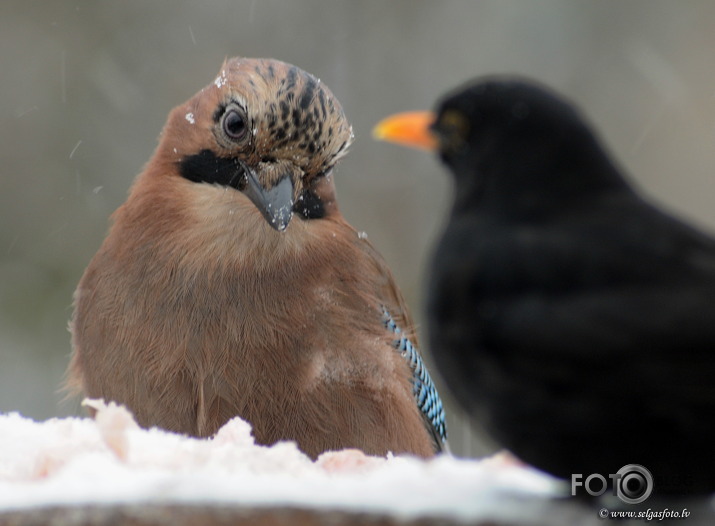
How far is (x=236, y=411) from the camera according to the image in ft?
12.1

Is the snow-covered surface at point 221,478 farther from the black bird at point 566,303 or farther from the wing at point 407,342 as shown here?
the wing at point 407,342

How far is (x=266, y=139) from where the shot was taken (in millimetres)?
3779

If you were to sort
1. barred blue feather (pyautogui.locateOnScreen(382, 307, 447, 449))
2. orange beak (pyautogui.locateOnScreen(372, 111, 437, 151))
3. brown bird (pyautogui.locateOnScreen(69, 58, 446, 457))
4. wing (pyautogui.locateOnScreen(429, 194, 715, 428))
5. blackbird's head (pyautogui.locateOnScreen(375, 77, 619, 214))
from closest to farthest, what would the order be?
wing (pyautogui.locateOnScreen(429, 194, 715, 428)) → blackbird's head (pyautogui.locateOnScreen(375, 77, 619, 214)) → orange beak (pyautogui.locateOnScreen(372, 111, 437, 151)) → brown bird (pyautogui.locateOnScreen(69, 58, 446, 457)) → barred blue feather (pyautogui.locateOnScreen(382, 307, 447, 449))

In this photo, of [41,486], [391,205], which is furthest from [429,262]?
[391,205]

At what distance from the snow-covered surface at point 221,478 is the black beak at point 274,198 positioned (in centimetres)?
92

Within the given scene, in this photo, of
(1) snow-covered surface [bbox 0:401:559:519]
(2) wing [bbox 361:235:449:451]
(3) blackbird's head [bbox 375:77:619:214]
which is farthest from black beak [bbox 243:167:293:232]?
(3) blackbird's head [bbox 375:77:619:214]

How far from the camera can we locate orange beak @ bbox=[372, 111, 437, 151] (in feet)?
6.78

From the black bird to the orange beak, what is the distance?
0.18 feet

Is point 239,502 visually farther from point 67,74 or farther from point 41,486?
point 67,74

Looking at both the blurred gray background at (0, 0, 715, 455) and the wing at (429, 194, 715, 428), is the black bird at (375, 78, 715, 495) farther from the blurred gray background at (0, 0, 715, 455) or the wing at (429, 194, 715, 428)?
the blurred gray background at (0, 0, 715, 455)

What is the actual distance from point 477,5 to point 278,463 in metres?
8.19

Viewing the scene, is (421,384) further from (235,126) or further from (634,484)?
(634,484)

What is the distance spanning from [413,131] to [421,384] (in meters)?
2.41

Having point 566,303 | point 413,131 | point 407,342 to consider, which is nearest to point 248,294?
point 407,342
